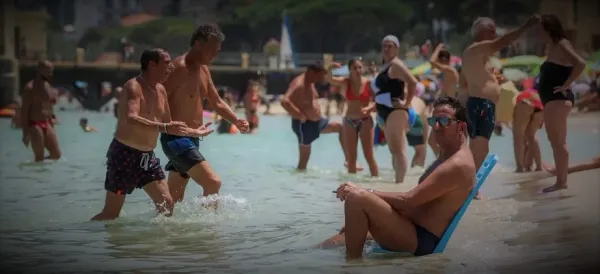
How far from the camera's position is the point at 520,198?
7883mm

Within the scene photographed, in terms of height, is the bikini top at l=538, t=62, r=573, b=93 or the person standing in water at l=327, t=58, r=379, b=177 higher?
the bikini top at l=538, t=62, r=573, b=93

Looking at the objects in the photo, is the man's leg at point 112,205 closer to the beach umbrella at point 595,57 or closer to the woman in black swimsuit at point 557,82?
the woman in black swimsuit at point 557,82

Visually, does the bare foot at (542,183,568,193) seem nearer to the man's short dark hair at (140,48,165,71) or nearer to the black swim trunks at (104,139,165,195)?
the black swim trunks at (104,139,165,195)

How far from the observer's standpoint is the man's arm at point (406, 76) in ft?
29.2

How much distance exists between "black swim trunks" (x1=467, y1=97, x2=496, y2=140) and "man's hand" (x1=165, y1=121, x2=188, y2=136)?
98.6 inches

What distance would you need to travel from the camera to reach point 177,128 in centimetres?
617

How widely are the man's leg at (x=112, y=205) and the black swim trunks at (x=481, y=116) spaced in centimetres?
277

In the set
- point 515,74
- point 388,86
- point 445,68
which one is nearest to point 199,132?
point 388,86

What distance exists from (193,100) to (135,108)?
1.95ft

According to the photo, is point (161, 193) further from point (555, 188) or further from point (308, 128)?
point (308, 128)

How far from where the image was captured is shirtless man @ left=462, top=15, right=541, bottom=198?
7.63 m

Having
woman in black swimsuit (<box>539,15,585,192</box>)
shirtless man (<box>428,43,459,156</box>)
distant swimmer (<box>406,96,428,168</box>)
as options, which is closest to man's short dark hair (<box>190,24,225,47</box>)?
woman in black swimsuit (<box>539,15,585,192</box>)

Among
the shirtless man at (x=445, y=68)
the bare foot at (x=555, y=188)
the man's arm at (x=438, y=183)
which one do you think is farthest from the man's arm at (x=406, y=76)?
the man's arm at (x=438, y=183)

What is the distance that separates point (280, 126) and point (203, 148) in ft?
29.6
